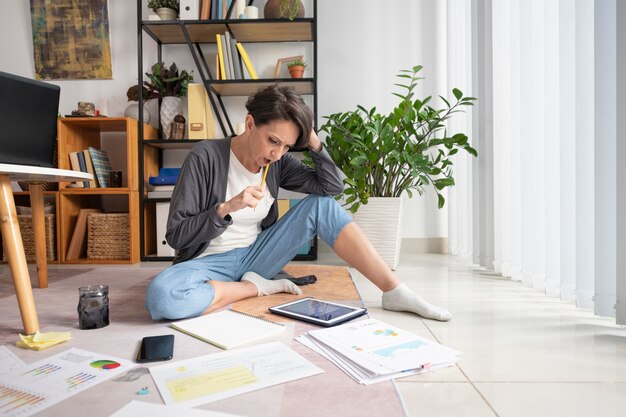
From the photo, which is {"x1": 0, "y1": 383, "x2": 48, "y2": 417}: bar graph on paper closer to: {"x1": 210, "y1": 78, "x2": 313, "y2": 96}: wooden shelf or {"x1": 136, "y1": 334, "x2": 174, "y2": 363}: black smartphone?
{"x1": 136, "y1": 334, "x2": 174, "y2": 363}: black smartphone

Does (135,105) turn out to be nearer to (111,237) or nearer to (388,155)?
(111,237)

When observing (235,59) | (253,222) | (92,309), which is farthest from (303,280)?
(235,59)

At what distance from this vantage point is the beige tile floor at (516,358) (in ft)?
2.87

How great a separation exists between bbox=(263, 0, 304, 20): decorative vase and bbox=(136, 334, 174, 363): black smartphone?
2231 millimetres

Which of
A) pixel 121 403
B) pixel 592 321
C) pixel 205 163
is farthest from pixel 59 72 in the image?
pixel 592 321

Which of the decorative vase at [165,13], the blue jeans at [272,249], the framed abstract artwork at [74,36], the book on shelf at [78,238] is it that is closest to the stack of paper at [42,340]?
the blue jeans at [272,249]

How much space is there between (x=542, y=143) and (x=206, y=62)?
2289 millimetres

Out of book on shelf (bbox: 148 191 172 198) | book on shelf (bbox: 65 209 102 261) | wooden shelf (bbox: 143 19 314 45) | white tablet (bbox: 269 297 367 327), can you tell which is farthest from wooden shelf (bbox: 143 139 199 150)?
white tablet (bbox: 269 297 367 327)

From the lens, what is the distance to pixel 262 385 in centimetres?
93

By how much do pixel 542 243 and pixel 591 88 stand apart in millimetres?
677

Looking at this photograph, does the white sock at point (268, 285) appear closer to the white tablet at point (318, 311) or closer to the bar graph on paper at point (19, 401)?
the white tablet at point (318, 311)

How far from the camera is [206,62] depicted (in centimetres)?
317

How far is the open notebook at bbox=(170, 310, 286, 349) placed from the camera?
1199 mm

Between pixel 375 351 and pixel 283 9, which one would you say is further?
pixel 283 9
